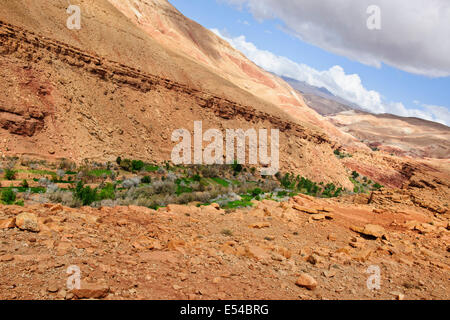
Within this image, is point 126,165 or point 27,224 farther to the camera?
point 126,165

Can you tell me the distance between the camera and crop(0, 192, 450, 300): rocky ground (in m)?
4.21

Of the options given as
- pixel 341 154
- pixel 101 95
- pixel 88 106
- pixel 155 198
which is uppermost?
pixel 101 95

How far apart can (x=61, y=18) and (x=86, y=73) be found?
5850 mm

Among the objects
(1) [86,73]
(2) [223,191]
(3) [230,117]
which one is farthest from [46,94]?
(3) [230,117]

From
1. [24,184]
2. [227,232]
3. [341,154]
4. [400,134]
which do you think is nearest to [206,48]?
[341,154]

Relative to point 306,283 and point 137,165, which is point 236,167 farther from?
point 306,283

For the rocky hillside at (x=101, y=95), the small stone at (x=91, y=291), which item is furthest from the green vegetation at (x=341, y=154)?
the small stone at (x=91, y=291)

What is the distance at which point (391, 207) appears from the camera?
12109 mm

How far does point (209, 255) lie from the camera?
6.01 m

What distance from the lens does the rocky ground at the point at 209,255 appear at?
4211 mm

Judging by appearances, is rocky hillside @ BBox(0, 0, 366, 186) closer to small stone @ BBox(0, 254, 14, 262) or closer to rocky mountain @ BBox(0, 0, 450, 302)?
rocky mountain @ BBox(0, 0, 450, 302)

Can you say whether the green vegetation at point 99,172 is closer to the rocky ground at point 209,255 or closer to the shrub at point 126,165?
the shrub at point 126,165

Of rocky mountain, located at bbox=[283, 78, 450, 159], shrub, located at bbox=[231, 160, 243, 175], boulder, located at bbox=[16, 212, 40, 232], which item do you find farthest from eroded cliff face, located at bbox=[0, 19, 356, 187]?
rocky mountain, located at bbox=[283, 78, 450, 159]
